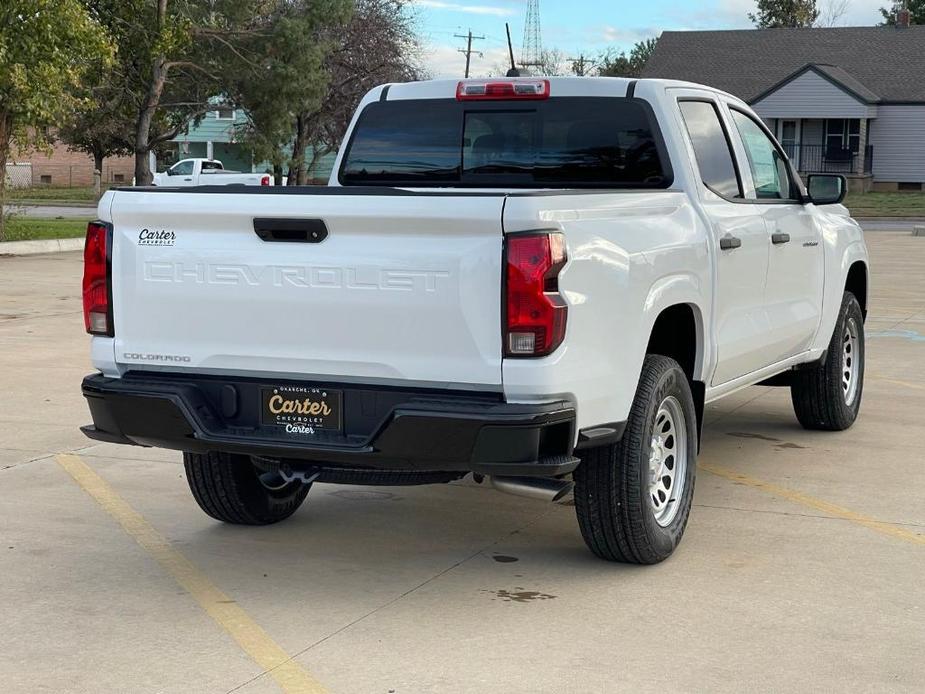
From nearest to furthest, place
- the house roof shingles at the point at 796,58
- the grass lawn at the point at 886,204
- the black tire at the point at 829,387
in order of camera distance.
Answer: the black tire at the point at 829,387 → the grass lawn at the point at 886,204 → the house roof shingles at the point at 796,58

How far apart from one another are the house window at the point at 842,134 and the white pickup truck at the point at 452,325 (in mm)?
50227

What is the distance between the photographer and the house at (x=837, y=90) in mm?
53438

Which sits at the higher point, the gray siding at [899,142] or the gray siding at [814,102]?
the gray siding at [814,102]

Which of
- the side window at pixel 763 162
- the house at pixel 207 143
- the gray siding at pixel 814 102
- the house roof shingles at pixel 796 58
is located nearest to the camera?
the side window at pixel 763 162

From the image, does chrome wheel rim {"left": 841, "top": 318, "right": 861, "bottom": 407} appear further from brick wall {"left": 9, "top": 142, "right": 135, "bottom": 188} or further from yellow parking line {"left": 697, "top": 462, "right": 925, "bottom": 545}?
brick wall {"left": 9, "top": 142, "right": 135, "bottom": 188}

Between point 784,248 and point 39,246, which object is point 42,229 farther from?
point 784,248

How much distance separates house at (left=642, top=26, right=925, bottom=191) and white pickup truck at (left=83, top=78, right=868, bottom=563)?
160 feet

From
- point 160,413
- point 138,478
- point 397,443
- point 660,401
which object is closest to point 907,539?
point 660,401

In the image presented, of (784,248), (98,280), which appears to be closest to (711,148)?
(784,248)

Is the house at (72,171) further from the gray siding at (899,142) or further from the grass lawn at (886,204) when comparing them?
the grass lawn at (886,204)

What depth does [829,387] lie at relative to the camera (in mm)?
8578

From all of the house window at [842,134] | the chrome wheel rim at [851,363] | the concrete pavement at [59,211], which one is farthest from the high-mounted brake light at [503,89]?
the house window at [842,134]

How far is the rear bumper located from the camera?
4867mm

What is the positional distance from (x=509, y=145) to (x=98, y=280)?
2237 millimetres
